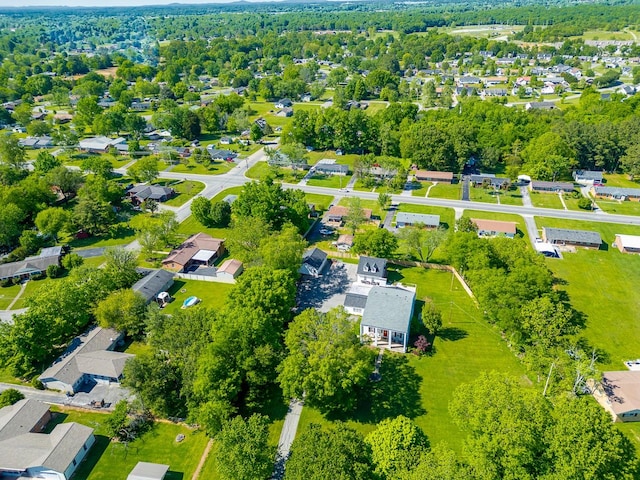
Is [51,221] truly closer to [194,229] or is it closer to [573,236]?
[194,229]

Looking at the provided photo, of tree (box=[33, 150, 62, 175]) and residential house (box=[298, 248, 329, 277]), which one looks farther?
tree (box=[33, 150, 62, 175])

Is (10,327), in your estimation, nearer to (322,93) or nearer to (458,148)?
(458,148)

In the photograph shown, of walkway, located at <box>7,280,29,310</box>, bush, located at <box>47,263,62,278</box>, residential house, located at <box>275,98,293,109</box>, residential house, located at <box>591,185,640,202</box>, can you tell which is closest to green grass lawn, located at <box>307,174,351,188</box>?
residential house, located at <box>591,185,640,202</box>

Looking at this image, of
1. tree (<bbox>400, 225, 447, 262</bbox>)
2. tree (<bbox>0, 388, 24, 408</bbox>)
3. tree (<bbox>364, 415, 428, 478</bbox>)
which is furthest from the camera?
tree (<bbox>400, 225, 447, 262</bbox>)

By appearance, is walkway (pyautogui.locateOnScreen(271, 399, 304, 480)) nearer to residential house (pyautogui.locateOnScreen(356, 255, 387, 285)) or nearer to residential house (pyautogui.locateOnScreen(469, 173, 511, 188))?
residential house (pyautogui.locateOnScreen(356, 255, 387, 285))

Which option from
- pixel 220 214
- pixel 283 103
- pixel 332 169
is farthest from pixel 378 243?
pixel 283 103

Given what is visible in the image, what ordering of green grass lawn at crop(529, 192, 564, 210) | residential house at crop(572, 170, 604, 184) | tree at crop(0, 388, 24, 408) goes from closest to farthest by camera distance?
tree at crop(0, 388, 24, 408) → green grass lawn at crop(529, 192, 564, 210) → residential house at crop(572, 170, 604, 184)
